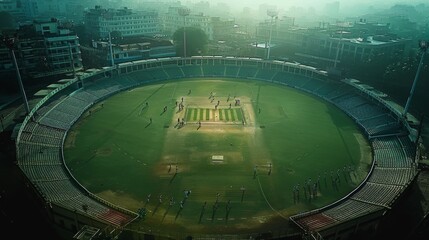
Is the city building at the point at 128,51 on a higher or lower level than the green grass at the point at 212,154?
higher

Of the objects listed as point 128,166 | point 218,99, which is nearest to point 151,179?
point 128,166

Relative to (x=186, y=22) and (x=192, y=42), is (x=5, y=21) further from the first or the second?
(x=192, y=42)

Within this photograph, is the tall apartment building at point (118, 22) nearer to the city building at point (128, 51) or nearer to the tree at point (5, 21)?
the city building at point (128, 51)

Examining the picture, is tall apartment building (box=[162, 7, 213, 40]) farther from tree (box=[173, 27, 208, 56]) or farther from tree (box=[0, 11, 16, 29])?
tree (box=[0, 11, 16, 29])

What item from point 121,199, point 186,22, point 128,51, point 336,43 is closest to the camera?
point 121,199

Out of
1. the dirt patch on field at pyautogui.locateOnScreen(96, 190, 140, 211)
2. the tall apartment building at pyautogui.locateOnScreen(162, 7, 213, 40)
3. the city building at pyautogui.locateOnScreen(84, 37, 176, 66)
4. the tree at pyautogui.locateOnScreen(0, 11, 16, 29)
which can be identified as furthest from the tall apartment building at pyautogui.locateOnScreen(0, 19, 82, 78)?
the tall apartment building at pyautogui.locateOnScreen(162, 7, 213, 40)

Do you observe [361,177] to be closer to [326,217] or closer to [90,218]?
[326,217]

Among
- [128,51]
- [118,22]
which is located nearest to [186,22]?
[118,22]

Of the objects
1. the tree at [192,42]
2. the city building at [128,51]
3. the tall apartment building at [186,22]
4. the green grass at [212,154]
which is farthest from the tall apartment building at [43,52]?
the tall apartment building at [186,22]
